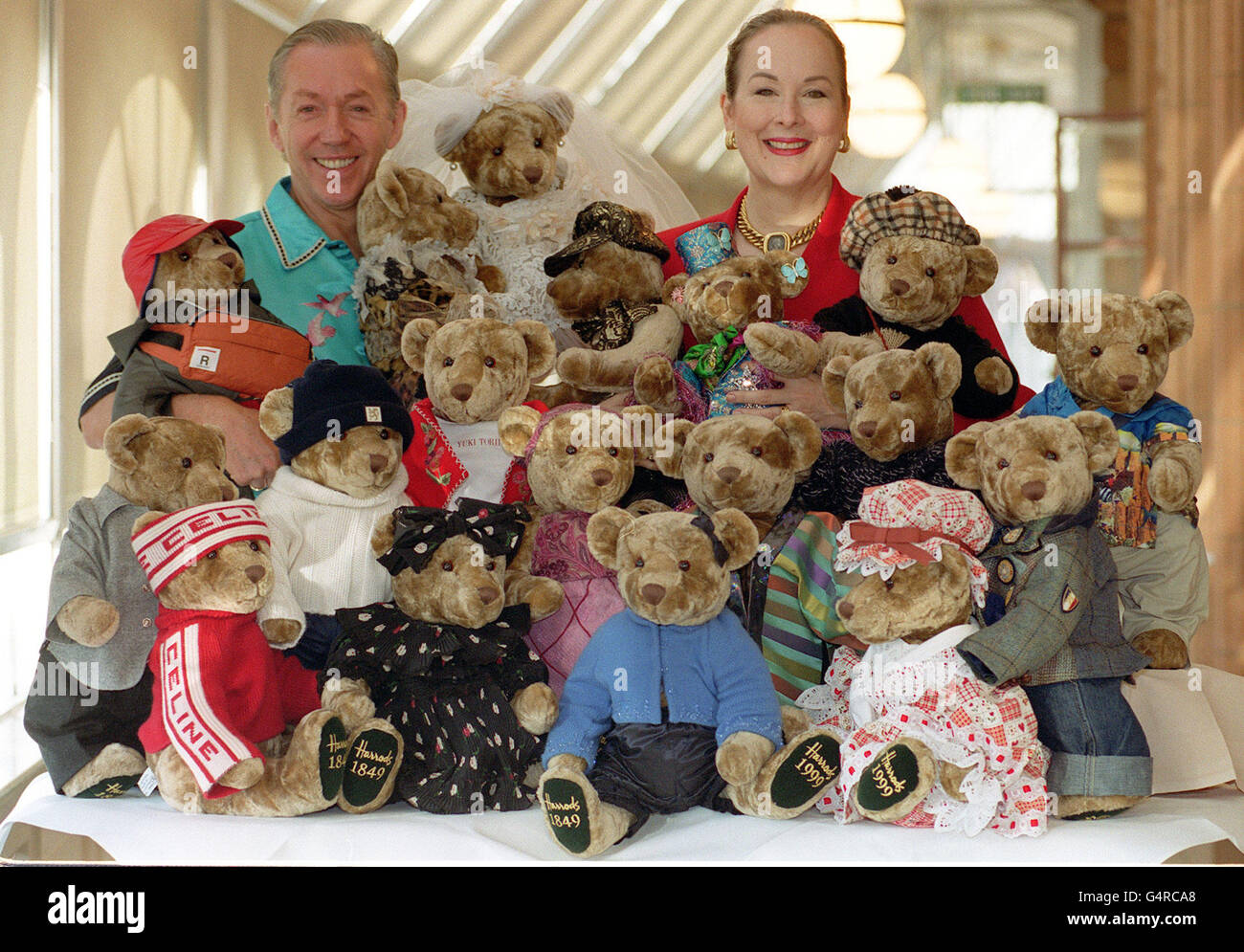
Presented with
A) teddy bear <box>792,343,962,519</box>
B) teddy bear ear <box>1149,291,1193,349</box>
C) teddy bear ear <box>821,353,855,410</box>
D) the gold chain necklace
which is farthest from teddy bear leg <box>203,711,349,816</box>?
teddy bear ear <box>1149,291,1193,349</box>

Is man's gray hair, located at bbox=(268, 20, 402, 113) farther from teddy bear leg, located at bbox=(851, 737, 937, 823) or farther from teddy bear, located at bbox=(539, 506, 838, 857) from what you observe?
teddy bear leg, located at bbox=(851, 737, 937, 823)

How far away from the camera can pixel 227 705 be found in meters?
1.82

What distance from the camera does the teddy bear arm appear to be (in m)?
2.06

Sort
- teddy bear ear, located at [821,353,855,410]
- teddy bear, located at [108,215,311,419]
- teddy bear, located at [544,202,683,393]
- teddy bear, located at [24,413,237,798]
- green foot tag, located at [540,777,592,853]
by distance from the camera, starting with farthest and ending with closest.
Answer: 1. teddy bear, located at [544,202,683,393]
2. teddy bear, located at [108,215,311,419]
3. teddy bear ear, located at [821,353,855,410]
4. teddy bear, located at [24,413,237,798]
5. green foot tag, located at [540,777,592,853]

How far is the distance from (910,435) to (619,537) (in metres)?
0.54

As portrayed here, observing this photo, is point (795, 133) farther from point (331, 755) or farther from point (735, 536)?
point (331, 755)

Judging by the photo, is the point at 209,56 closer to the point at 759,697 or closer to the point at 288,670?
the point at 288,670

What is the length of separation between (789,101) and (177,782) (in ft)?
5.51

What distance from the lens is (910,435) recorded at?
2043 mm

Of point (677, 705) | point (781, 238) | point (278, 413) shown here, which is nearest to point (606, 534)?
point (677, 705)

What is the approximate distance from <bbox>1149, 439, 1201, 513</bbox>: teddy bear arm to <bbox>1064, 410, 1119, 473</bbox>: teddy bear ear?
0.73 ft

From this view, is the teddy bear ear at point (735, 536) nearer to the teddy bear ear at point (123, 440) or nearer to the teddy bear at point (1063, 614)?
the teddy bear at point (1063, 614)

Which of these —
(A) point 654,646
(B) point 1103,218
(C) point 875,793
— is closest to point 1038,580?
(C) point 875,793

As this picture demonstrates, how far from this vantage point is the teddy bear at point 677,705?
1.74 meters
